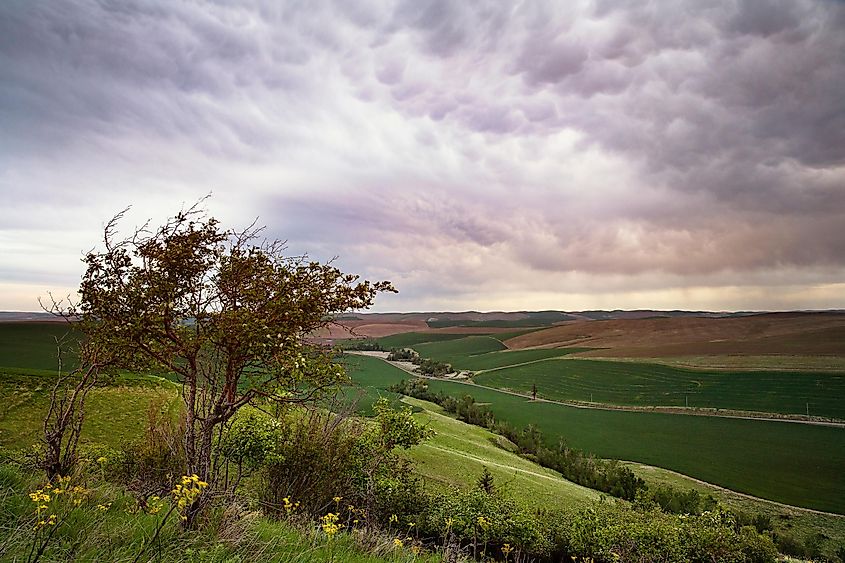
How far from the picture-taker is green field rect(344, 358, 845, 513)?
40.1 m

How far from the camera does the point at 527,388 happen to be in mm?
80938

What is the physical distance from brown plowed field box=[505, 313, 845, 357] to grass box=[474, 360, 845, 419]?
→ 8.83 m

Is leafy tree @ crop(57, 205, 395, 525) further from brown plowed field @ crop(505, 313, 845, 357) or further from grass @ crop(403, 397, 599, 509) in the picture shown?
brown plowed field @ crop(505, 313, 845, 357)

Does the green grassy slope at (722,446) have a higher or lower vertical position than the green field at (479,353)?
lower

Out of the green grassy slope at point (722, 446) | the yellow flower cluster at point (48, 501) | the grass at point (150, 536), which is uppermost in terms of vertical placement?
the yellow flower cluster at point (48, 501)

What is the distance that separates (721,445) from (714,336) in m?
49.0

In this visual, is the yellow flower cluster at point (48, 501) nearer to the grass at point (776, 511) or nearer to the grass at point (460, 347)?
the grass at point (776, 511)

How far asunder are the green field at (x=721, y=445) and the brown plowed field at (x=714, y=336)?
2728 centimetres

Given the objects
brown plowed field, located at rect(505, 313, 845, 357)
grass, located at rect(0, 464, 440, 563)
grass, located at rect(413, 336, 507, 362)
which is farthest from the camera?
grass, located at rect(413, 336, 507, 362)

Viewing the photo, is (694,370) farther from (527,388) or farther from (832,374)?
(527,388)

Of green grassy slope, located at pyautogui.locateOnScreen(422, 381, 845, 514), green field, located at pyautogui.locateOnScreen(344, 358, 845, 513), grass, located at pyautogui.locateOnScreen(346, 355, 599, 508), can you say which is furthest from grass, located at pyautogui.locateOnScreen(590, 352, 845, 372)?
grass, located at pyautogui.locateOnScreen(346, 355, 599, 508)

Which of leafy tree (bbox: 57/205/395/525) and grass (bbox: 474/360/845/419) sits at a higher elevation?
leafy tree (bbox: 57/205/395/525)

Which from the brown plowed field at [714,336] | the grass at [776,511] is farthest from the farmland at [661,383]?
the grass at [776,511]

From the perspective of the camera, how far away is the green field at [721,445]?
132 ft
